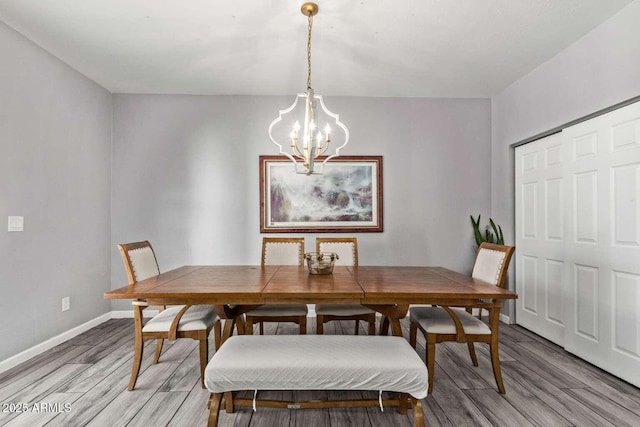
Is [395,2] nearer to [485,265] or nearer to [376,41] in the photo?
[376,41]

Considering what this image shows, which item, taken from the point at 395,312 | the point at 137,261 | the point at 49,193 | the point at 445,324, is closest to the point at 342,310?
the point at 395,312

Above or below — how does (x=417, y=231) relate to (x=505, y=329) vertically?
above

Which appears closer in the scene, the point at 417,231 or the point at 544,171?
the point at 544,171

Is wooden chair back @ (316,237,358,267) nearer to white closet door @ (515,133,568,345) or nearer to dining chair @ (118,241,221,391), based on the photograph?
Result: dining chair @ (118,241,221,391)

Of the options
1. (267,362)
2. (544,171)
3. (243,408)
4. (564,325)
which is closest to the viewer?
(267,362)

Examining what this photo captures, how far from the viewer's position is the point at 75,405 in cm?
200

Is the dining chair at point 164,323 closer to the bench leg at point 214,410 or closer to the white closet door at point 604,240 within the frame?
the bench leg at point 214,410

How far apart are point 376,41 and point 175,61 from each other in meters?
1.85

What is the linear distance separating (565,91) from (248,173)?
321 centimetres

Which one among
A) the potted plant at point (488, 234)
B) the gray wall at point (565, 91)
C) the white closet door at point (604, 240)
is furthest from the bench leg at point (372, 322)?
the gray wall at point (565, 91)

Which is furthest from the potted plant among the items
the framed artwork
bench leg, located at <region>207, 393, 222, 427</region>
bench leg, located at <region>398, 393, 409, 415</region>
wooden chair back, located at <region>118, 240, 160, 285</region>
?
wooden chair back, located at <region>118, 240, 160, 285</region>

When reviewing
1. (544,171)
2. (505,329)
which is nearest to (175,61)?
(544,171)

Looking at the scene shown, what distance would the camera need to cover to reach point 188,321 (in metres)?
2.16

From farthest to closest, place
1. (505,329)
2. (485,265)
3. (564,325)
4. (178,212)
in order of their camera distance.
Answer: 1. (178,212)
2. (505,329)
3. (564,325)
4. (485,265)
